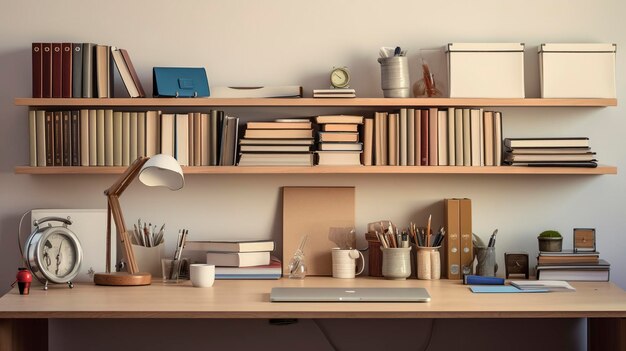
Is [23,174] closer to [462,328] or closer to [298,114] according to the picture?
[298,114]

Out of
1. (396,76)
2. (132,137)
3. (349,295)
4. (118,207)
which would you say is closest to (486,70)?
(396,76)

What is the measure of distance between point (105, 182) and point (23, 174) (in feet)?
1.15

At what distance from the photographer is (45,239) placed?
11.5ft

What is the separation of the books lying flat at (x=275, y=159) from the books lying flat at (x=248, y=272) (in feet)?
1.41

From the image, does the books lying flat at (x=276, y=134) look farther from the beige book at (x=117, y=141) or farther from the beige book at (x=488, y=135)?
the beige book at (x=488, y=135)

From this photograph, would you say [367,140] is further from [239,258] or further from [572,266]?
[572,266]

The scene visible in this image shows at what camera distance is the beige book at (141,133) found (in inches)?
148

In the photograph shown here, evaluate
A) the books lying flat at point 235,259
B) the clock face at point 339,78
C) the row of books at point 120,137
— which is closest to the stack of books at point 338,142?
the clock face at point 339,78

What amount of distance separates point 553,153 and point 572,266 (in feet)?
1.54

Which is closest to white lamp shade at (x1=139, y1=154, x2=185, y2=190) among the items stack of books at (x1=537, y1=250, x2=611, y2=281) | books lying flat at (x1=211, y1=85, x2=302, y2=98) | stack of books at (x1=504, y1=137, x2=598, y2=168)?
books lying flat at (x1=211, y1=85, x2=302, y2=98)

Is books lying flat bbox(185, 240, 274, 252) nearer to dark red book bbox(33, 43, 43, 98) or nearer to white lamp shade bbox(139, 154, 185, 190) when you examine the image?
white lamp shade bbox(139, 154, 185, 190)

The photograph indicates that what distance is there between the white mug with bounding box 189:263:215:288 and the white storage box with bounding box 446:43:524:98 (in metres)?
1.23

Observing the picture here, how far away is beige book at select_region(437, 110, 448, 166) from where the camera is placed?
3.78 m
